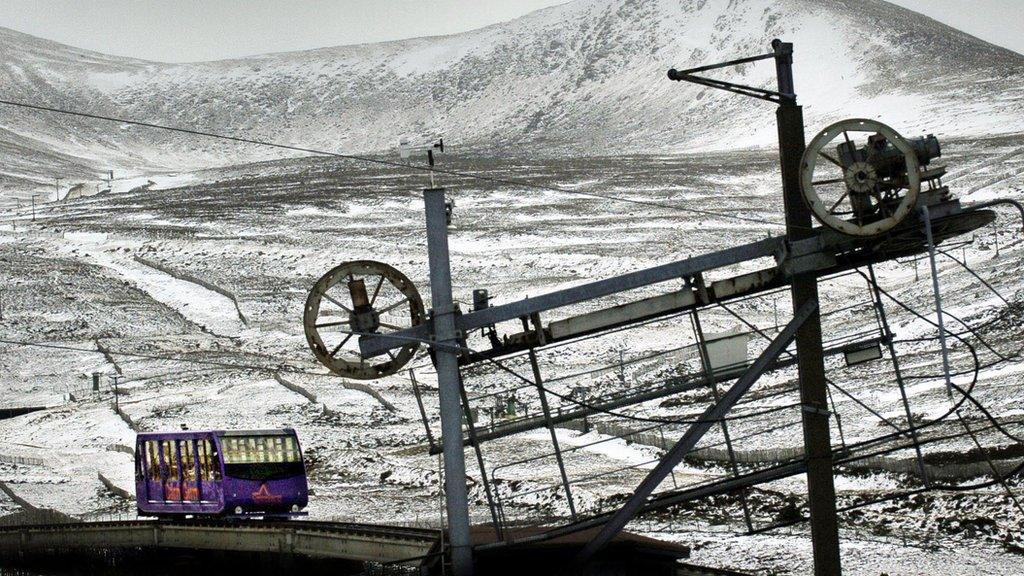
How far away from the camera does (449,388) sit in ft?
63.0

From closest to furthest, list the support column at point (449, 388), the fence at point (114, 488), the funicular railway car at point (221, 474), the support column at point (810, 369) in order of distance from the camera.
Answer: the support column at point (810, 369)
the support column at point (449, 388)
the funicular railway car at point (221, 474)
the fence at point (114, 488)

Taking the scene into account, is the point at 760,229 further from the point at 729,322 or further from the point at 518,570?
the point at 518,570

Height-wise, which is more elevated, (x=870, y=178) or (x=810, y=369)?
(x=870, y=178)

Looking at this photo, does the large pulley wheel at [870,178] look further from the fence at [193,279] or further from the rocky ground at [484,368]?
the fence at [193,279]

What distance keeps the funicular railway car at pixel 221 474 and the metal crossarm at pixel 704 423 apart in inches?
791

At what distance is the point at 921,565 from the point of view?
26.5 meters

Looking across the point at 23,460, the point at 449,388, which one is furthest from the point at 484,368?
the point at 449,388

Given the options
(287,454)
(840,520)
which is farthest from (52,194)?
(840,520)

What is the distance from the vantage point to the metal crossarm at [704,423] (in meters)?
18.1

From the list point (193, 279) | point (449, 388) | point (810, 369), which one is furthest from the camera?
point (193, 279)

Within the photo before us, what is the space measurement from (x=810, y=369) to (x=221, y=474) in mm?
22478

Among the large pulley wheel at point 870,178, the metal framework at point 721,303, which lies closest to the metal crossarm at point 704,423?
the metal framework at point 721,303

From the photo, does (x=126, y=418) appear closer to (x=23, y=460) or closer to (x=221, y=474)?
(x=23, y=460)

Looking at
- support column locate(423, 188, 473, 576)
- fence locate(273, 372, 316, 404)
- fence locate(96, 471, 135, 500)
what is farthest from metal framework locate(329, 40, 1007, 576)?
fence locate(273, 372, 316, 404)
